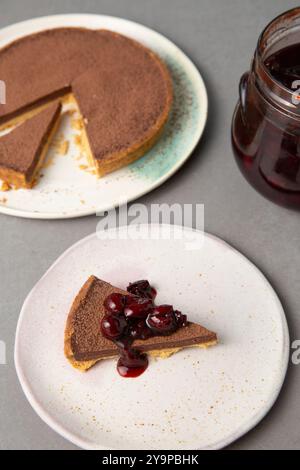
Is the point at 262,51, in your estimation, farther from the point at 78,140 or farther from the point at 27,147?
the point at 27,147

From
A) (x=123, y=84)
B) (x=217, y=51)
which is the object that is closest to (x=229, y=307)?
(x=123, y=84)

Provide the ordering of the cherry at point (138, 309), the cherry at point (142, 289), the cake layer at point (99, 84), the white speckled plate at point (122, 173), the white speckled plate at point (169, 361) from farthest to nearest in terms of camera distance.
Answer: the cake layer at point (99, 84) → the white speckled plate at point (122, 173) → the cherry at point (142, 289) → the cherry at point (138, 309) → the white speckled plate at point (169, 361)

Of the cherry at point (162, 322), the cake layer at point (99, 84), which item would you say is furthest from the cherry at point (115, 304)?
the cake layer at point (99, 84)

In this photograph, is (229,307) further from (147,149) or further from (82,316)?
(147,149)

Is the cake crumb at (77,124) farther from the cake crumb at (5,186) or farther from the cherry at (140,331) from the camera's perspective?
the cherry at (140,331)

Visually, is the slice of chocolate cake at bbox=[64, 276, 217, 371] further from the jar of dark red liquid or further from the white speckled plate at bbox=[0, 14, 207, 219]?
the jar of dark red liquid

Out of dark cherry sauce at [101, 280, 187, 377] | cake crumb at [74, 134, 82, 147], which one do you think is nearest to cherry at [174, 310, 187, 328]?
dark cherry sauce at [101, 280, 187, 377]
